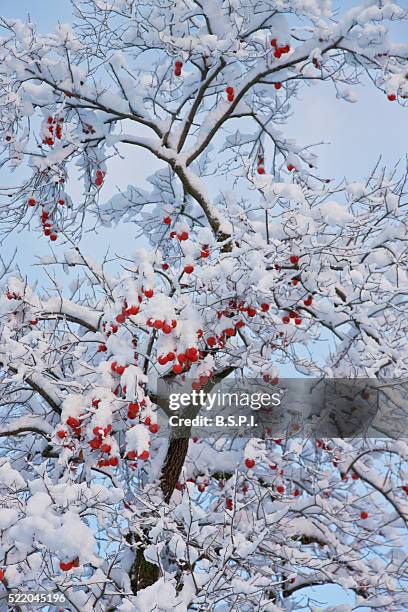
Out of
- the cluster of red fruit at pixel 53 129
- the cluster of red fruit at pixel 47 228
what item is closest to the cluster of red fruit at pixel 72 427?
the cluster of red fruit at pixel 47 228

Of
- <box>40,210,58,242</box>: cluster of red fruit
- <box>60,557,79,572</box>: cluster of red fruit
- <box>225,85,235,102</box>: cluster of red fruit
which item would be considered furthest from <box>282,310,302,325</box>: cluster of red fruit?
<box>40,210,58,242</box>: cluster of red fruit

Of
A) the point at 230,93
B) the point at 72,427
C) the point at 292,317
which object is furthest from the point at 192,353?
the point at 230,93

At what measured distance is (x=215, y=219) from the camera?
709cm

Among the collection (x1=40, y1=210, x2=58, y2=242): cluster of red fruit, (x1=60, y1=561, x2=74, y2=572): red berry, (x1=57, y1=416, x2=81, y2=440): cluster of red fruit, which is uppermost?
(x1=40, y1=210, x2=58, y2=242): cluster of red fruit

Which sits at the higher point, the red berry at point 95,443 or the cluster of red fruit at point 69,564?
the red berry at point 95,443

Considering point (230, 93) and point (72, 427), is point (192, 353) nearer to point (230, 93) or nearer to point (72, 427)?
point (72, 427)

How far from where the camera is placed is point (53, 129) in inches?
277

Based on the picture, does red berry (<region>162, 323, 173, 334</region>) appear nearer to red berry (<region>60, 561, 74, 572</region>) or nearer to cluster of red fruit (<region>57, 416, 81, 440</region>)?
cluster of red fruit (<region>57, 416, 81, 440</region>)

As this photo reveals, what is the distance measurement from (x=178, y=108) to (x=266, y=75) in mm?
958

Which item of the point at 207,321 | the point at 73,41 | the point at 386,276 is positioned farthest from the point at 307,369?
the point at 73,41

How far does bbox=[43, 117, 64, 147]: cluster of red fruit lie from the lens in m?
6.86

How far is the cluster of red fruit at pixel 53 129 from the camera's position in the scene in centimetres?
686

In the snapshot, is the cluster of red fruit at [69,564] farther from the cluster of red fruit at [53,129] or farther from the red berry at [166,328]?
the cluster of red fruit at [53,129]

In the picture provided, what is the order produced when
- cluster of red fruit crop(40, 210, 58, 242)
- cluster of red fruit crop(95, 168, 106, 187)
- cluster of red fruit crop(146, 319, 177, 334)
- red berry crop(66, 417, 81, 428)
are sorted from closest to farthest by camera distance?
cluster of red fruit crop(146, 319, 177, 334) < red berry crop(66, 417, 81, 428) < cluster of red fruit crop(40, 210, 58, 242) < cluster of red fruit crop(95, 168, 106, 187)
